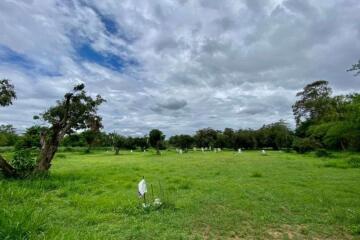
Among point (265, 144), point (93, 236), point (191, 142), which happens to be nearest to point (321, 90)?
point (265, 144)

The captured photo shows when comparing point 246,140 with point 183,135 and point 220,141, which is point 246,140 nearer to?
point 220,141

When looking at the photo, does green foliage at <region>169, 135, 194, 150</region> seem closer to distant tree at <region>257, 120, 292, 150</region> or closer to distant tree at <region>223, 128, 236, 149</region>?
distant tree at <region>223, 128, 236, 149</region>

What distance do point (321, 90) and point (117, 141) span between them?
143ft

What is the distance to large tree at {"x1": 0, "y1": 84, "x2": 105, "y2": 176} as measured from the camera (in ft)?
49.5

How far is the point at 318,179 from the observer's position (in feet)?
49.2

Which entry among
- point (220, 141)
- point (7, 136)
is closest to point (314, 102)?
point (220, 141)

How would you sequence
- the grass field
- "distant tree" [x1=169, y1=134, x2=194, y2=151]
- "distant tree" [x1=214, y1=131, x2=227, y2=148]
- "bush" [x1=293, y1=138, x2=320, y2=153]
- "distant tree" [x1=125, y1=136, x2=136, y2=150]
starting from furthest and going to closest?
"distant tree" [x1=169, y1=134, x2=194, y2=151], "distant tree" [x1=214, y1=131, x2=227, y2=148], "distant tree" [x1=125, y1=136, x2=136, y2=150], "bush" [x1=293, y1=138, x2=320, y2=153], the grass field

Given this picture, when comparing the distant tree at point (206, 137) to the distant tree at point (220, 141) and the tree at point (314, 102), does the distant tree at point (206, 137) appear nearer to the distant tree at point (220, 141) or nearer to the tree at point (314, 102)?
the distant tree at point (220, 141)

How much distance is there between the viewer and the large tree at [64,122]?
1509 centimetres

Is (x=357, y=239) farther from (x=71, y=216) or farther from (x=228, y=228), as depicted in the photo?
(x=71, y=216)

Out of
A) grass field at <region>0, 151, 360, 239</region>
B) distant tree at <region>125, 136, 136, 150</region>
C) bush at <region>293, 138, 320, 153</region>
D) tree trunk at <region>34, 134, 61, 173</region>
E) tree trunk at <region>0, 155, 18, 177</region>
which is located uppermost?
distant tree at <region>125, 136, 136, 150</region>

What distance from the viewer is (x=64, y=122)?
1703cm

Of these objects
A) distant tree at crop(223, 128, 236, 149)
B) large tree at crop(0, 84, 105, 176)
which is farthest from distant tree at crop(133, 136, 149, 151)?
large tree at crop(0, 84, 105, 176)

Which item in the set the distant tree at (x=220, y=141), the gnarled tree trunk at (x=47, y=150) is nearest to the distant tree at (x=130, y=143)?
the distant tree at (x=220, y=141)
